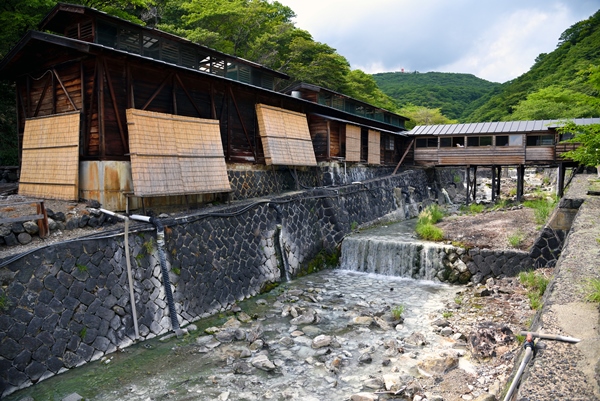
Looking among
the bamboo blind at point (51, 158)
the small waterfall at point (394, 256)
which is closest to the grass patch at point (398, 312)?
the small waterfall at point (394, 256)

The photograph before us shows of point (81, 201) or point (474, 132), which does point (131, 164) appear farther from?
point (474, 132)

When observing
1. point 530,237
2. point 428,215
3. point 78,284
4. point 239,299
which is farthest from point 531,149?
point 78,284

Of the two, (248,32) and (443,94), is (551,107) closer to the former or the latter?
(248,32)

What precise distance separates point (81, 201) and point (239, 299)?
18.4ft

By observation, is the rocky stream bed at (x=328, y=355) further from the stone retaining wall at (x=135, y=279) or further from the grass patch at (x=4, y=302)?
the grass patch at (x=4, y=302)

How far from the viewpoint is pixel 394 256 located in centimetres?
1491

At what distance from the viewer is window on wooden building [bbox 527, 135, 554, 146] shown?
25203mm

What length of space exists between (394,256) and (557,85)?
132 ft

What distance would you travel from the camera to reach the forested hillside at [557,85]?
36688 millimetres

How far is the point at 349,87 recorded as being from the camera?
3766 cm

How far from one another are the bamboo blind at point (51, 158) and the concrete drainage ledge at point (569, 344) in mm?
11876

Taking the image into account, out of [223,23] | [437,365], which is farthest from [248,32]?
[437,365]

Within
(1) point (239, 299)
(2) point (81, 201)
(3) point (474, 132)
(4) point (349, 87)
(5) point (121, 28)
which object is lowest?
(1) point (239, 299)

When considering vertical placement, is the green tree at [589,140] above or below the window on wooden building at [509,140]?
below
